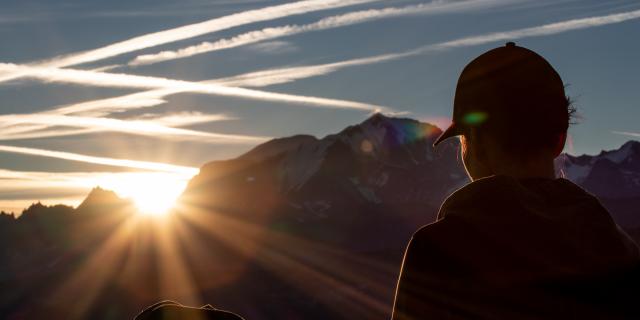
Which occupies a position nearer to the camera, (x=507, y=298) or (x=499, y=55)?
(x=507, y=298)

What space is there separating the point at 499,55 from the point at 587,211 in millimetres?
874

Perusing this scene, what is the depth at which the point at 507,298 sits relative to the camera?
342 cm

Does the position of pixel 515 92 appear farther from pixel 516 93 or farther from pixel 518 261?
pixel 518 261

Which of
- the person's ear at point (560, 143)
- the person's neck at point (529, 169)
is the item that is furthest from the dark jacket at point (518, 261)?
the person's ear at point (560, 143)

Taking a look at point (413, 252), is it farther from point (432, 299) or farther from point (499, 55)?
point (499, 55)

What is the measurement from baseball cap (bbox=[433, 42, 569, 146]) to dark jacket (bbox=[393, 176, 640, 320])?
0.44 m

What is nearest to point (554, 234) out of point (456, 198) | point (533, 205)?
point (533, 205)

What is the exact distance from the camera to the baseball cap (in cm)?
384

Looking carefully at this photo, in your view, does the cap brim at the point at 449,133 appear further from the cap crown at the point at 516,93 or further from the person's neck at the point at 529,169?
the person's neck at the point at 529,169

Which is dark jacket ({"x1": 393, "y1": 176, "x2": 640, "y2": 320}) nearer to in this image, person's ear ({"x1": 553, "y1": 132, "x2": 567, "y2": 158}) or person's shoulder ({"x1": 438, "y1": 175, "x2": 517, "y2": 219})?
person's shoulder ({"x1": 438, "y1": 175, "x2": 517, "y2": 219})

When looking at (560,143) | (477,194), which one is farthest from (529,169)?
(477,194)

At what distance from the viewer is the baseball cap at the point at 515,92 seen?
384cm

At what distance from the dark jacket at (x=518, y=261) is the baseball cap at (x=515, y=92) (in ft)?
1.44

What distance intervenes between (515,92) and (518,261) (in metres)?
0.88
